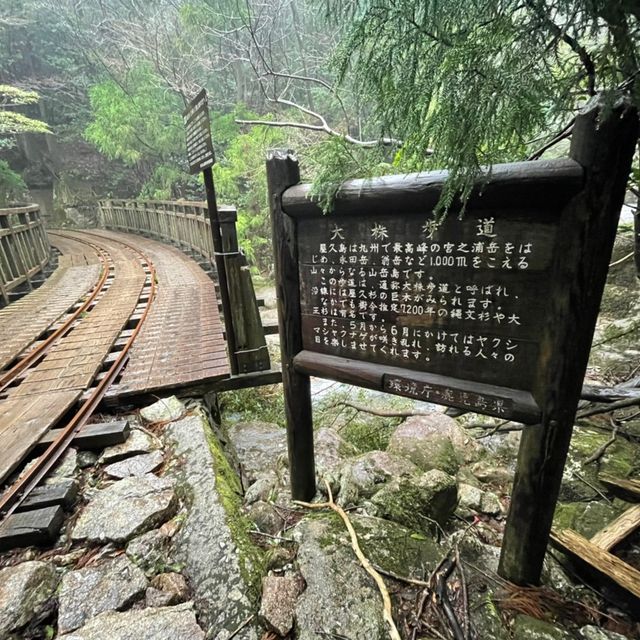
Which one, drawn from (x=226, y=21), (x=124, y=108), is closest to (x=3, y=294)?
(x=226, y=21)

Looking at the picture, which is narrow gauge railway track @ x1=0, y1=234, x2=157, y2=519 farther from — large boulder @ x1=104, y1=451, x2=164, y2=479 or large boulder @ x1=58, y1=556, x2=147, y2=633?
large boulder @ x1=58, y1=556, x2=147, y2=633

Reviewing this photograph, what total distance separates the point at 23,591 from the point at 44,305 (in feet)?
19.1

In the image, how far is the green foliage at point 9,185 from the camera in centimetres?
1728

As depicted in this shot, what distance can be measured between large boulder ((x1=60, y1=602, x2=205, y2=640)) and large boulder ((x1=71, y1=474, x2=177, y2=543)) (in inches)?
16.9

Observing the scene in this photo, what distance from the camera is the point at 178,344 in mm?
4391

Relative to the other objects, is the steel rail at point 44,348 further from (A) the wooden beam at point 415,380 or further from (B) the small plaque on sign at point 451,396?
(B) the small plaque on sign at point 451,396

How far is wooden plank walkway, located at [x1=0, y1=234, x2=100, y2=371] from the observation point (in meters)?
4.60

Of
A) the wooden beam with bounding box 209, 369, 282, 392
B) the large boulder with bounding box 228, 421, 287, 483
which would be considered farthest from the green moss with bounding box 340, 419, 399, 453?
the wooden beam with bounding box 209, 369, 282, 392

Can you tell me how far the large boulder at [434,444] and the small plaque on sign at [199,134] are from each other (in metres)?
2.90

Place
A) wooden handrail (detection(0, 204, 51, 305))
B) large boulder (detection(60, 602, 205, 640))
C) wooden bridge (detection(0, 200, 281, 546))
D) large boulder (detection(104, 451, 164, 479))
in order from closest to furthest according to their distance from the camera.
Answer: large boulder (detection(60, 602, 205, 640))
large boulder (detection(104, 451, 164, 479))
wooden bridge (detection(0, 200, 281, 546))
wooden handrail (detection(0, 204, 51, 305))

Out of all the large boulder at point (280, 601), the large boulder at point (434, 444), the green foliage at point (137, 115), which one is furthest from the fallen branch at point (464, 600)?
the green foliage at point (137, 115)

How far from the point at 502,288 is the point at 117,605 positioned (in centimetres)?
205

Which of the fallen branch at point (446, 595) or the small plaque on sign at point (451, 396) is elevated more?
the small plaque on sign at point (451, 396)

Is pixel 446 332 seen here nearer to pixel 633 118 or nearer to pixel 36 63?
pixel 633 118
